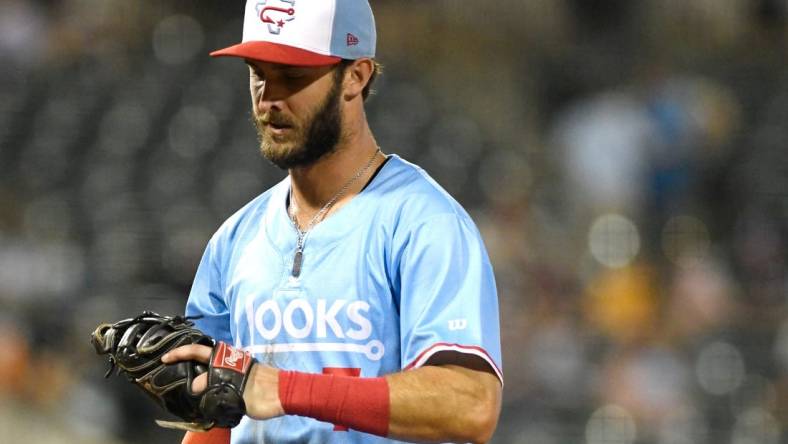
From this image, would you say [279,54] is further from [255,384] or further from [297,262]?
[255,384]

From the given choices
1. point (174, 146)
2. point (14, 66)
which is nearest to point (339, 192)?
point (174, 146)

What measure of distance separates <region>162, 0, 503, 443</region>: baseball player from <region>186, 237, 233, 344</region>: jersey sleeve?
45mm

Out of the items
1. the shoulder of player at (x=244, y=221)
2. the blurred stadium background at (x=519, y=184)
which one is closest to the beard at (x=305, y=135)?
the shoulder of player at (x=244, y=221)

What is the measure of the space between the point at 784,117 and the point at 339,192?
4.97 m

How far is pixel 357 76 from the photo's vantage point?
246cm

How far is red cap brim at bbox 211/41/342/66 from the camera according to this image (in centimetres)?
232

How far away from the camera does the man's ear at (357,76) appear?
2438 mm

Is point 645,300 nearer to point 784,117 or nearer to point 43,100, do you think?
point 784,117

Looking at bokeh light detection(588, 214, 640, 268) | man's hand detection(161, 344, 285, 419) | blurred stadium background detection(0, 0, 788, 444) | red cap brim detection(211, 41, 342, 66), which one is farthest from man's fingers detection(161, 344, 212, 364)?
bokeh light detection(588, 214, 640, 268)

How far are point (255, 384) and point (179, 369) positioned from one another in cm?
14

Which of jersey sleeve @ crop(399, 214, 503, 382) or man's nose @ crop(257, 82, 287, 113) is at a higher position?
man's nose @ crop(257, 82, 287, 113)

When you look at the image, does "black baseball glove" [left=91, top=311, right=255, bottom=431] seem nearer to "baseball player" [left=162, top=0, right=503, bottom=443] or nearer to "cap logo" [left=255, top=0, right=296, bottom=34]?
"baseball player" [left=162, top=0, right=503, bottom=443]

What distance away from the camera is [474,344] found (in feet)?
7.29

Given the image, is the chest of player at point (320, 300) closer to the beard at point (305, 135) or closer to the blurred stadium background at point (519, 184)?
the beard at point (305, 135)
